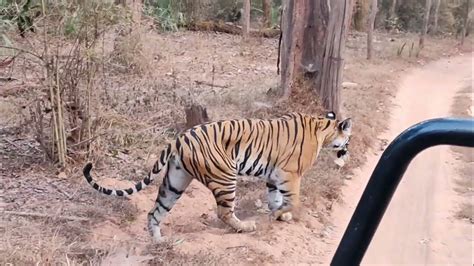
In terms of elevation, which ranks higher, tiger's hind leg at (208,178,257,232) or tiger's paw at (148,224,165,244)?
tiger's hind leg at (208,178,257,232)

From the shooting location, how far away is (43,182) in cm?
645

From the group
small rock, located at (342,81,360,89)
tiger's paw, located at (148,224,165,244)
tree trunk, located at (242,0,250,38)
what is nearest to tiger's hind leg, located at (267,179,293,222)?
tiger's paw, located at (148,224,165,244)

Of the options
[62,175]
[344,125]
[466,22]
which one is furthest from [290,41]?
[466,22]

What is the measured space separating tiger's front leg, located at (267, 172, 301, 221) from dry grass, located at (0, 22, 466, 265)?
1.02 feet

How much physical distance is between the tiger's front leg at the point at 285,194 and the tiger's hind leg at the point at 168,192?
0.89 m

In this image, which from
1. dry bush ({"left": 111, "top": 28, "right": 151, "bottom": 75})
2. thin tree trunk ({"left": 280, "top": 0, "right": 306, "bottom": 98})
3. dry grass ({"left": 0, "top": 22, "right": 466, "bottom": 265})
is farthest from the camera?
dry bush ({"left": 111, "top": 28, "right": 151, "bottom": 75})

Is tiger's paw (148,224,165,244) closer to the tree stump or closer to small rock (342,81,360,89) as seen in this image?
the tree stump

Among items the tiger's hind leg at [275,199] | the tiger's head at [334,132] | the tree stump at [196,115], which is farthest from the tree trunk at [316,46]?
the tiger's hind leg at [275,199]

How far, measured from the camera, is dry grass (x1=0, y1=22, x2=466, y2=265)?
517 cm

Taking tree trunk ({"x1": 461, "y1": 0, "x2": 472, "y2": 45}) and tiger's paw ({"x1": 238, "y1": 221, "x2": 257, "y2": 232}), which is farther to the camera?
Answer: tree trunk ({"x1": 461, "y1": 0, "x2": 472, "y2": 45})

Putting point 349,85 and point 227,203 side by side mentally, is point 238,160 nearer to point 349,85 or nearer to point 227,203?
point 227,203

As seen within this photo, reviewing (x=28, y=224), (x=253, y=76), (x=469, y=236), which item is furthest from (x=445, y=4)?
(x=28, y=224)

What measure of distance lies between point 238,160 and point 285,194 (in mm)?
614

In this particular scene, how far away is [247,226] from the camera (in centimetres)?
589
